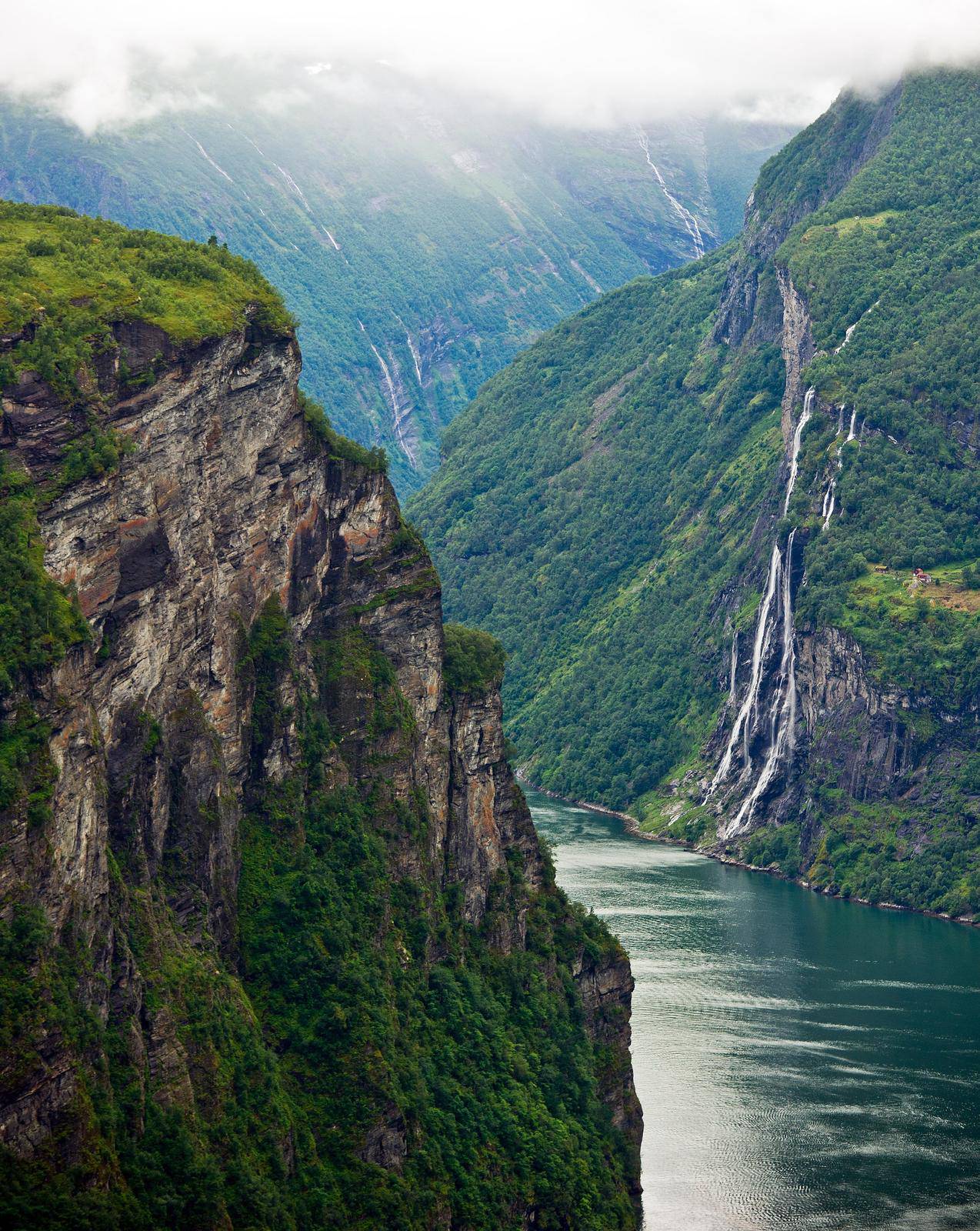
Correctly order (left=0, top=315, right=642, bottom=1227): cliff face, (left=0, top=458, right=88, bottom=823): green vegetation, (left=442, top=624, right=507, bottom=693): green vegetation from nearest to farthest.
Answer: (left=0, top=458, right=88, bottom=823): green vegetation < (left=0, top=315, right=642, bottom=1227): cliff face < (left=442, top=624, right=507, bottom=693): green vegetation

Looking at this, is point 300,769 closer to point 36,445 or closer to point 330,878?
point 330,878

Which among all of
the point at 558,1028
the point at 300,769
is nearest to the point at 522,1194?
the point at 558,1028

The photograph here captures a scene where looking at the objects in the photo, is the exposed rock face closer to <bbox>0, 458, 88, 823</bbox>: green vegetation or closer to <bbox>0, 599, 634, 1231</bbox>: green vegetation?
<bbox>0, 599, 634, 1231</bbox>: green vegetation

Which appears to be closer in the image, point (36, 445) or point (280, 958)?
point (36, 445)

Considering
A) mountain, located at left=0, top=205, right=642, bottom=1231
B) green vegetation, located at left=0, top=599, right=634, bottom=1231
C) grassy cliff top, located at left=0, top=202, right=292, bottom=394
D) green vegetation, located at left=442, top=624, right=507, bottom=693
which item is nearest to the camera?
mountain, located at left=0, top=205, right=642, bottom=1231

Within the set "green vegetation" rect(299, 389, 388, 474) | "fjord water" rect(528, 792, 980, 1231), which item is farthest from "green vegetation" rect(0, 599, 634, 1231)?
"fjord water" rect(528, 792, 980, 1231)
